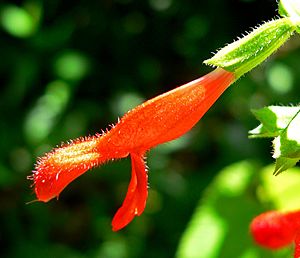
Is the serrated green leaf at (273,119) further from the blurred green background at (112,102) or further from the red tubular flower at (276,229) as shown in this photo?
the blurred green background at (112,102)

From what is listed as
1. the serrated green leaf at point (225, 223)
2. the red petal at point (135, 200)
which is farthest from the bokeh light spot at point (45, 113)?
the red petal at point (135, 200)

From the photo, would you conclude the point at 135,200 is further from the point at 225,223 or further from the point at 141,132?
the point at 225,223

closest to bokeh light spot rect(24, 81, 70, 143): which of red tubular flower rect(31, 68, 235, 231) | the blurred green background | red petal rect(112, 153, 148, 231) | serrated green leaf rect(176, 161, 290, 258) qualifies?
the blurred green background

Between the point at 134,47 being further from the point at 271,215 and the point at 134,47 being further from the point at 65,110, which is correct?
the point at 271,215

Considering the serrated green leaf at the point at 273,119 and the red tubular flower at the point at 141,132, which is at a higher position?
the serrated green leaf at the point at 273,119

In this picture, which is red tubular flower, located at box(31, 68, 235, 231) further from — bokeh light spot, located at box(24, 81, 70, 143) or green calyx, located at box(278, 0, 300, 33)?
bokeh light spot, located at box(24, 81, 70, 143)

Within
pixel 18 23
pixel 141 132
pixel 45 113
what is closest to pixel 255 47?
pixel 141 132

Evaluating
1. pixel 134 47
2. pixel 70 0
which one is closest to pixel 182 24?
pixel 134 47
